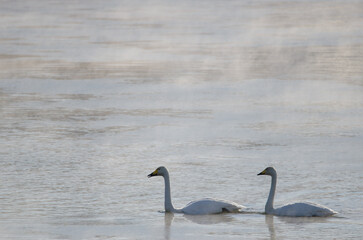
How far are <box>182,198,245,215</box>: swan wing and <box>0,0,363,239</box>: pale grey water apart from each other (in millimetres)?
86

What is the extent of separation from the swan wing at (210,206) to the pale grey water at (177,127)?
9 centimetres

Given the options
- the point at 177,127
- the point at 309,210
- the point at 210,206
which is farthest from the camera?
the point at 177,127

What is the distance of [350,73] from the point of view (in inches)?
821

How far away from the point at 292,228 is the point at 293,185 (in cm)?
195

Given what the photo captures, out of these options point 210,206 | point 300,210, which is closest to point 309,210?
point 300,210

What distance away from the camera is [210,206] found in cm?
1011

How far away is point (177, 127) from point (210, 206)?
5.48 metres

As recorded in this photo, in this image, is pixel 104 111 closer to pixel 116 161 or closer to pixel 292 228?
pixel 116 161

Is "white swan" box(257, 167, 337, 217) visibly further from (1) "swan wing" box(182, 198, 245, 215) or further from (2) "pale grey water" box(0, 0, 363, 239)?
(1) "swan wing" box(182, 198, 245, 215)

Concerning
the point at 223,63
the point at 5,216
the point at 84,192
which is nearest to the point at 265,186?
the point at 84,192

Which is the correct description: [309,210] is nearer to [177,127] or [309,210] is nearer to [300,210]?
[300,210]

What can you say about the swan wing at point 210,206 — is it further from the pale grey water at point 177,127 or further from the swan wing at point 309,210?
the swan wing at point 309,210

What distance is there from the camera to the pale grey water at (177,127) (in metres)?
9.98

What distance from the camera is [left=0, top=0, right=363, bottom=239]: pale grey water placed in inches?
393
